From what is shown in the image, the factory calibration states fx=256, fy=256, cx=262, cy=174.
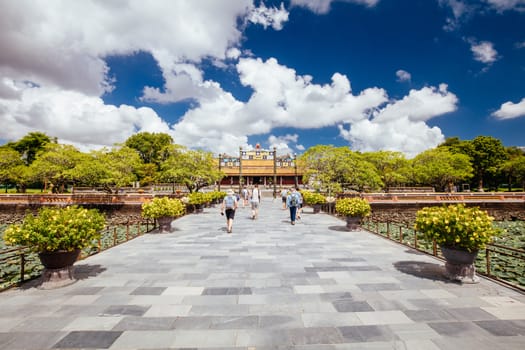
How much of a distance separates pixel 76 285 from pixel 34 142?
183ft

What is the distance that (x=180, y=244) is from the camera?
8.65m

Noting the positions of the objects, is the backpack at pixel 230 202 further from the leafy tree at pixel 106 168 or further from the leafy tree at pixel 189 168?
the leafy tree at pixel 106 168

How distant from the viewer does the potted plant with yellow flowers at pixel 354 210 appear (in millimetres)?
10445

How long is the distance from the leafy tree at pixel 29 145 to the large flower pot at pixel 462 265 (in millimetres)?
57744

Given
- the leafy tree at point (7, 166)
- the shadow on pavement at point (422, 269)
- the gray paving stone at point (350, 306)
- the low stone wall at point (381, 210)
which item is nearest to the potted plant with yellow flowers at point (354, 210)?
the shadow on pavement at point (422, 269)

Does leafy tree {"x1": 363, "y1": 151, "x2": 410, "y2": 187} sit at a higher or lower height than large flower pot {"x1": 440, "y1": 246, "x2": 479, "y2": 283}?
higher

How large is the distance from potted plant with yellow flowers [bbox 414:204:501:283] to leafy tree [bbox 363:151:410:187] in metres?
24.8

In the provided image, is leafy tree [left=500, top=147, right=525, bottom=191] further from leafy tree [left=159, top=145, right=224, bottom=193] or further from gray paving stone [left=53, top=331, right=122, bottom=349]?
gray paving stone [left=53, top=331, right=122, bottom=349]

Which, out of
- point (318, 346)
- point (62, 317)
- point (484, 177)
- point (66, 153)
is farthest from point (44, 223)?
point (484, 177)

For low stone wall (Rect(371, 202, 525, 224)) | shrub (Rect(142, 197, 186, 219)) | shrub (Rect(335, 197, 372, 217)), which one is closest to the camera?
shrub (Rect(142, 197, 186, 219))

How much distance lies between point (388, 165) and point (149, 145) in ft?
130

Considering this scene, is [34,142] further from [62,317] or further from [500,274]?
[500,274]

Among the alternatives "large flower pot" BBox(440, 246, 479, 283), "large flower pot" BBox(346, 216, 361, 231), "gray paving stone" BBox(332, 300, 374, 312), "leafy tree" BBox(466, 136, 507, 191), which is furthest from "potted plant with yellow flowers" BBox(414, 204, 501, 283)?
"leafy tree" BBox(466, 136, 507, 191)

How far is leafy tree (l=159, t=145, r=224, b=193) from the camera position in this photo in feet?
80.6
